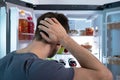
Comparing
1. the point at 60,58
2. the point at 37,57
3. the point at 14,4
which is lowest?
the point at 60,58

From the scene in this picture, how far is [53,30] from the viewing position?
1.11 meters

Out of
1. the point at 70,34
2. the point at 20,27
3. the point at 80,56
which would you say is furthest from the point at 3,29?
the point at 80,56

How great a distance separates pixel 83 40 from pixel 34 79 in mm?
1468

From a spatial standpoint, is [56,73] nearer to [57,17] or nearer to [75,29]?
[57,17]

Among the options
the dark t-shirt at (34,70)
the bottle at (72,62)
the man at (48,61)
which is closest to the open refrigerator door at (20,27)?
the bottle at (72,62)

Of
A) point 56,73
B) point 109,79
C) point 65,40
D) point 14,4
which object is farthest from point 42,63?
point 14,4

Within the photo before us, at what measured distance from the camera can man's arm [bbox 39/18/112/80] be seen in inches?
40.4

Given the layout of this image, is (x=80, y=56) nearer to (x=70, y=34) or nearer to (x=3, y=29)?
(x=3, y=29)

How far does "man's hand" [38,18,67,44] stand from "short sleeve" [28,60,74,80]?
145 millimetres

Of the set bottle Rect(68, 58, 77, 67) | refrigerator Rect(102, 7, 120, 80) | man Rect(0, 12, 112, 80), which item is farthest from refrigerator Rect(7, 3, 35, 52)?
man Rect(0, 12, 112, 80)

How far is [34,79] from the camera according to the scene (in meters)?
0.98

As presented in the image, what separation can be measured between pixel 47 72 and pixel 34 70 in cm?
5

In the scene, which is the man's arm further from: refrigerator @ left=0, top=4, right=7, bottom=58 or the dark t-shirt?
refrigerator @ left=0, top=4, right=7, bottom=58

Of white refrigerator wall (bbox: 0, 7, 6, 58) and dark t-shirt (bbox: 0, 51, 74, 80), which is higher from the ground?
white refrigerator wall (bbox: 0, 7, 6, 58)
